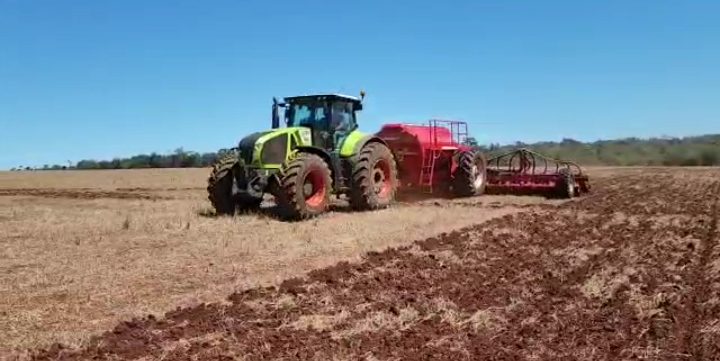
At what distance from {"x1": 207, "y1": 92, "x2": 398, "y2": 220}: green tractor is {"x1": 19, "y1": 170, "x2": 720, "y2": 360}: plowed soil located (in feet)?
10.6

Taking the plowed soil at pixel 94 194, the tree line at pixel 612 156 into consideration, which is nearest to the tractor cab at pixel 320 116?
the plowed soil at pixel 94 194

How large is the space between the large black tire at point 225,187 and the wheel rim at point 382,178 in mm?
2799

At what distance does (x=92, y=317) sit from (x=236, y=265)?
8.16ft

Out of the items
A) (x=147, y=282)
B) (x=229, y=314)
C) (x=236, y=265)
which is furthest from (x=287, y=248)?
(x=229, y=314)

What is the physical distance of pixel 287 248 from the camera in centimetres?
952

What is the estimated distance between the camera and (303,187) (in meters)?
12.6

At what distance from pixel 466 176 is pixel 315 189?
6.34 m

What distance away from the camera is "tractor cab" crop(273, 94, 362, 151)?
14250 millimetres

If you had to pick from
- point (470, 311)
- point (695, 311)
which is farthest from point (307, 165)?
point (695, 311)

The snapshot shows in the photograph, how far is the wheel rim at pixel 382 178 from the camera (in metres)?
15.0

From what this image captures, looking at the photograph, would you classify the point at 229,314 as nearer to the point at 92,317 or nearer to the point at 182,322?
the point at 182,322

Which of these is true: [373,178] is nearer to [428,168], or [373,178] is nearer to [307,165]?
[307,165]

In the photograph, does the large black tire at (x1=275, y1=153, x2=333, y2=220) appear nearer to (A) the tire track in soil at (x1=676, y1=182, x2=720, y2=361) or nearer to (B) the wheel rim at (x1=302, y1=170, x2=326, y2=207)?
(B) the wheel rim at (x1=302, y1=170, x2=326, y2=207)

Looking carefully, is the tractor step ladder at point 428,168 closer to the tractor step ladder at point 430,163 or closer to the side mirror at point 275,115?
the tractor step ladder at point 430,163
